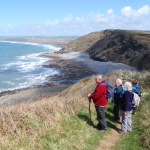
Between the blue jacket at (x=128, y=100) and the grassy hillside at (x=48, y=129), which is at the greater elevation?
the blue jacket at (x=128, y=100)

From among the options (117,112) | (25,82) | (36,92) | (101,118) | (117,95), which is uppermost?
(117,95)

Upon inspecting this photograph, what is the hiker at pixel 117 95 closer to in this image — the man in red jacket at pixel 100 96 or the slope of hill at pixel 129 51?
the man in red jacket at pixel 100 96

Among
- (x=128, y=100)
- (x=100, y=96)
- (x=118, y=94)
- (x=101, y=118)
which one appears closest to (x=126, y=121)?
(x=128, y=100)

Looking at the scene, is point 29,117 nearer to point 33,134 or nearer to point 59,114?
point 33,134

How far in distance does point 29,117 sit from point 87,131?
2.26 meters

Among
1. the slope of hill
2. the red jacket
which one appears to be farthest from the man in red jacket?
the slope of hill

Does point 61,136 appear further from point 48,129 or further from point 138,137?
point 138,137

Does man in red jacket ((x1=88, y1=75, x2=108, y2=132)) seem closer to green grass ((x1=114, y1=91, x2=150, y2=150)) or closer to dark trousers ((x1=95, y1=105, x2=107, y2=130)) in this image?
dark trousers ((x1=95, y1=105, x2=107, y2=130))

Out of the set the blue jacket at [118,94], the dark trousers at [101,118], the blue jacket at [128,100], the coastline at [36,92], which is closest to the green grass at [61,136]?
the dark trousers at [101,118]

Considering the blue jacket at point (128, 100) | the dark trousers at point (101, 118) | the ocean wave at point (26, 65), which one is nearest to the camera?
the dark trousers at point (101, 118)

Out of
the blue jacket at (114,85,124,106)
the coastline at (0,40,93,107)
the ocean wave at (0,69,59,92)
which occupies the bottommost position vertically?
the ocean wave at (0,69,59,92)

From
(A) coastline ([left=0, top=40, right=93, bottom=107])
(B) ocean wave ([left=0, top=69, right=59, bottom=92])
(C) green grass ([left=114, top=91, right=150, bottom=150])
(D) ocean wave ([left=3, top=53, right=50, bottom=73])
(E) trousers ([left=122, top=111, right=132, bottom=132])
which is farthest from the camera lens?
(D) ocean wave ([left=3, top=53, right=50, bottom=73])

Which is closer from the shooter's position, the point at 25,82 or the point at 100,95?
the point at 100,95

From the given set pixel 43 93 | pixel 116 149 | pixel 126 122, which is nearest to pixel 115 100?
pixel 126 122
